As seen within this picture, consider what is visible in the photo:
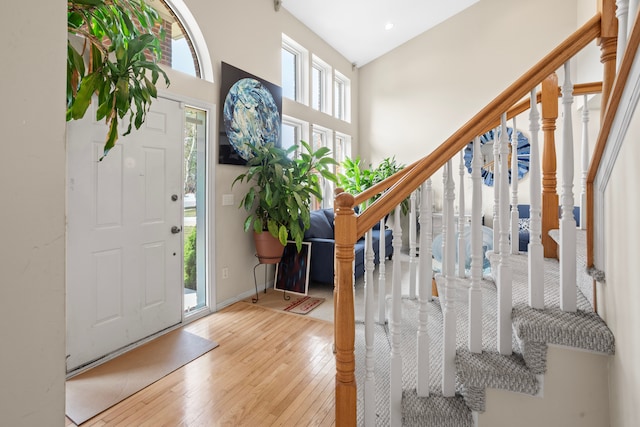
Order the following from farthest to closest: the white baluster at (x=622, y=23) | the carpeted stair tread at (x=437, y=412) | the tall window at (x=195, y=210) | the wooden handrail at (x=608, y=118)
→ the tall window at (x=195, y=210)
the carpeted stair tread at (x=437, y=412)
the white baluster at (x=622, y=23)
the wooden handrail at (x=608, y=118)

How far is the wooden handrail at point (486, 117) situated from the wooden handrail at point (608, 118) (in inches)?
9.7

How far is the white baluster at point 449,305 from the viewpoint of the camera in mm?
1205

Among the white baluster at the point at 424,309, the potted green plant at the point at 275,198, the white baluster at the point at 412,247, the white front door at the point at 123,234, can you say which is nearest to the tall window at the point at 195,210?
the white front door at the point at 123,234

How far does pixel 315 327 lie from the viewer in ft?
8.82

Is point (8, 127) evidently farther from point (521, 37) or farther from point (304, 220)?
point (521, 37)

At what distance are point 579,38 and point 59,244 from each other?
5.63ft

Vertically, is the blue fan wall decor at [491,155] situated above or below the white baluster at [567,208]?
above

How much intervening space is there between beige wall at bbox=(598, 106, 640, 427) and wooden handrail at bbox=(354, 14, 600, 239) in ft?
1.19

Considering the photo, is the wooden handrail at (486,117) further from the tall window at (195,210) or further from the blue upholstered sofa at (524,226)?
the blue upholstered sofa at (524,226)

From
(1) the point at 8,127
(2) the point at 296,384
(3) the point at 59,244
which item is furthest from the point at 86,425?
(1) the point at 8,127

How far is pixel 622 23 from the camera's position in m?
1.03

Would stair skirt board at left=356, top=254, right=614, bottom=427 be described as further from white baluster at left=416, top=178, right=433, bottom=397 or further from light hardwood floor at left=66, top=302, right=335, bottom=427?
light hardwood floor at left=66, top=302, right=335, bottom=427

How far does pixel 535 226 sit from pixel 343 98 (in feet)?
17.3

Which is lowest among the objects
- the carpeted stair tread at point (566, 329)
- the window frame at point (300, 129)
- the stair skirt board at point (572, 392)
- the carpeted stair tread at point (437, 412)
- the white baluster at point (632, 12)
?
the carpeted stair tread at point (437, 412)
